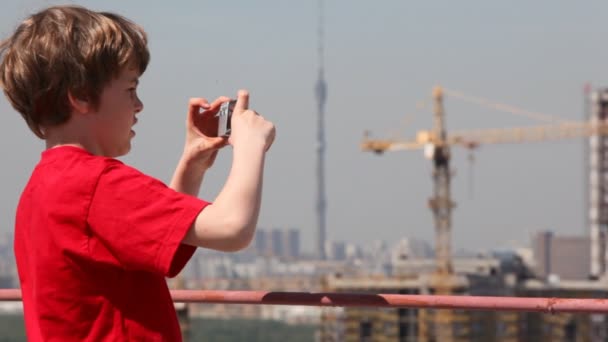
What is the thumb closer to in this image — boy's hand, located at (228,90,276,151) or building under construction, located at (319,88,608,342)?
boy's hand, located at (228,90,276,151)

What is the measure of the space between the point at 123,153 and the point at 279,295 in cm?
93

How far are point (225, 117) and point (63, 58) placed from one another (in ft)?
A: 1.47

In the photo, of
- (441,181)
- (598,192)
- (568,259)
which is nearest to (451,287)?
(441,181)

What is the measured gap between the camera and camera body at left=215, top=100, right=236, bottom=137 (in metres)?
2.96

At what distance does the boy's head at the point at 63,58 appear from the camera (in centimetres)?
265

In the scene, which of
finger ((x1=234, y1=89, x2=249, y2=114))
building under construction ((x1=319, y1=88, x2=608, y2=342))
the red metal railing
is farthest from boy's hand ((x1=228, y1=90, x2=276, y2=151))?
building under construction ((x1=319, y1=88, x2=608, y2=342))

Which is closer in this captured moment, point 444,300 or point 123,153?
point 123,153

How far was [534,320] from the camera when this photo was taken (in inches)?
5118

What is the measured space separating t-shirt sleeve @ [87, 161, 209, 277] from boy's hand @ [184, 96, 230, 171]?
578mm

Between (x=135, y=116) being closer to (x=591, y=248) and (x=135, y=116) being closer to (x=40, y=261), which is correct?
(x=40, y=261)

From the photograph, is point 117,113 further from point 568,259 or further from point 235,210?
point 568,259

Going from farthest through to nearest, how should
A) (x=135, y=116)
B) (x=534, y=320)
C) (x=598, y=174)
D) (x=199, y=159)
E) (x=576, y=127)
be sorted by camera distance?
(x=598, y=174)
(x=534, y=320)
(x=576, y=127)
(x=199, y=159)
(x=135, y=116)

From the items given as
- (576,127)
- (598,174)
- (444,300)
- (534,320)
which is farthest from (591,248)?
(444,300)

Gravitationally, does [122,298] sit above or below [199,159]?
below
